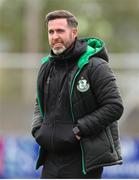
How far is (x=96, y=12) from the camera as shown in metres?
Answer: 23.4

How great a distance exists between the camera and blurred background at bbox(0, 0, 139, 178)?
537 inches

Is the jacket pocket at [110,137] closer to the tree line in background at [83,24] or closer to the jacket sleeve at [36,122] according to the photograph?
the jacket sleeve at [36,122]

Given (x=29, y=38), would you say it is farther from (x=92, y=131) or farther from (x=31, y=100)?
(x=92, y=131)

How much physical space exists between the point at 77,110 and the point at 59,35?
0.55 m

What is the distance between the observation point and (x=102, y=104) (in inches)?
231

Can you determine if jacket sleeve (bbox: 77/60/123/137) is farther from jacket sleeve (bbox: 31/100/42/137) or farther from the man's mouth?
jacket sleeve (bbox: 31/100/42/137)

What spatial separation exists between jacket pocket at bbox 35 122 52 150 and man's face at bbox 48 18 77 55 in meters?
0.53

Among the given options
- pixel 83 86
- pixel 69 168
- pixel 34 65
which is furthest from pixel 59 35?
pixel 34 65

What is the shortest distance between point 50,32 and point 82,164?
3.19 ft

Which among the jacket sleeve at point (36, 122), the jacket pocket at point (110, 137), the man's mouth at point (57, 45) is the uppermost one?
the man's mouth at point (57, 45)

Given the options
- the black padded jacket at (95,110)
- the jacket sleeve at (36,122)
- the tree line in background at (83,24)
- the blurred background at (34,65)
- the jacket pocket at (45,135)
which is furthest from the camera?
the tree line in background at (83,24)

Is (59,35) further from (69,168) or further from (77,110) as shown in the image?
(69,168)

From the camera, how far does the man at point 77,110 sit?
580 centimetres

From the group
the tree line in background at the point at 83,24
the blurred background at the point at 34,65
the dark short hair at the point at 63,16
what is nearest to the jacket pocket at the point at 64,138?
the dark short hair at the point at 63,16
